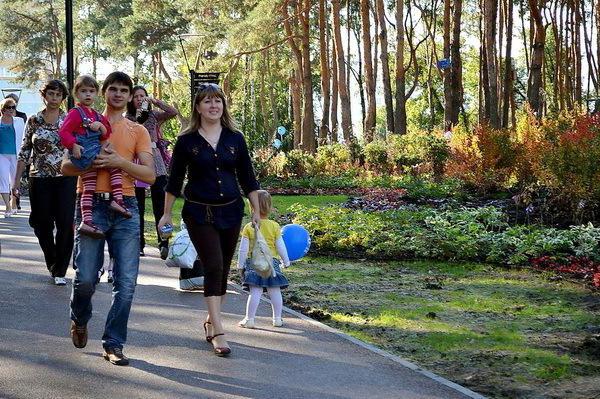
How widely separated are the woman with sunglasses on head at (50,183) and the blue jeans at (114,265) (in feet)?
10.8

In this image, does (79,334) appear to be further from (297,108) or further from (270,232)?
(297,108)

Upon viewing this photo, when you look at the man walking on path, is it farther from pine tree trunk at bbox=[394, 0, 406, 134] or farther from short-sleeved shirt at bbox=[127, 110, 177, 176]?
pine tree trunk at bbox=[394, 0, 406, 134]

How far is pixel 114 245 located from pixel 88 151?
67 centimetres

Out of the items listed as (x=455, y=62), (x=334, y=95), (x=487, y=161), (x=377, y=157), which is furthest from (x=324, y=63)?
(x=487, y=161)

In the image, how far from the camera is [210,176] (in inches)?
286

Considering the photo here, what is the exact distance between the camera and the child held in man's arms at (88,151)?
6766 mm

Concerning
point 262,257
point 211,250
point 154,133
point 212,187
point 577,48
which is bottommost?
point 262,257

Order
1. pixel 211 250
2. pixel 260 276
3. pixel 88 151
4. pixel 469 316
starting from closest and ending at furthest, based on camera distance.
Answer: pixel 88 151 < pixel 211 250 < pixel 260 276 < pixel 469 316

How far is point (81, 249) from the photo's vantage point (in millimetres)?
6895

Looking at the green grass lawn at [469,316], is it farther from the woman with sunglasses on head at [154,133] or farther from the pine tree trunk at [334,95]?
the pine tree trunk at [334,95]

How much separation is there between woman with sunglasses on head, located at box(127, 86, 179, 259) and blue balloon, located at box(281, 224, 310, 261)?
1363 mm

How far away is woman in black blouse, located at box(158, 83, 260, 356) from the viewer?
7.25 m

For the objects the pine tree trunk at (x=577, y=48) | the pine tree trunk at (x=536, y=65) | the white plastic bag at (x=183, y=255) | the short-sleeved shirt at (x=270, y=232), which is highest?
the pine tree trunk at (x=577, y=48)

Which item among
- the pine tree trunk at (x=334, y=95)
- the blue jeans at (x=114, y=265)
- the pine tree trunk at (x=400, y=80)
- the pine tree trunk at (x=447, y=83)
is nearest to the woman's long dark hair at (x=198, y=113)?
the blue jeans at (x=114, y=265)
